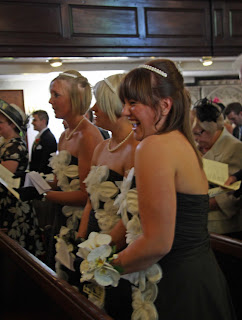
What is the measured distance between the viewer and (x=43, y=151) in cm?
552

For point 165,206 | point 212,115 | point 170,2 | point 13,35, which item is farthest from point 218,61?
point 165,206

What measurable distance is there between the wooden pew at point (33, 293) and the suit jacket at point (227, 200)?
5.19 ft

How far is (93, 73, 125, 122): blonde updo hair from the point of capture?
2.29m

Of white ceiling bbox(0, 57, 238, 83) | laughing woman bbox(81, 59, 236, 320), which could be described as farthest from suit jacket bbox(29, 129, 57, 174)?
laughing woman bbox(81, 59, 236, 320)

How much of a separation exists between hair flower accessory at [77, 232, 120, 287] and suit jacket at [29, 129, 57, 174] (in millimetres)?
3652

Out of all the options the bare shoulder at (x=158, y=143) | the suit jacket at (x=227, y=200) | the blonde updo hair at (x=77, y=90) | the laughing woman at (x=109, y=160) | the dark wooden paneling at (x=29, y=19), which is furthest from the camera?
the dark wooden paneling at (x=29, y=19)

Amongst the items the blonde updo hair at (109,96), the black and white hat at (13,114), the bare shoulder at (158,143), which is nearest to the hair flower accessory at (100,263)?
the bare shoulder at (158,143)

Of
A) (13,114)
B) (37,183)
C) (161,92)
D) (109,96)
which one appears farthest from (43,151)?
(161,92)

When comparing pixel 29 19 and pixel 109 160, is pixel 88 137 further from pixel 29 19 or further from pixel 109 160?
pixel 29 19

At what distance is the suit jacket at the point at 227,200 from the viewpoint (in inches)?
136

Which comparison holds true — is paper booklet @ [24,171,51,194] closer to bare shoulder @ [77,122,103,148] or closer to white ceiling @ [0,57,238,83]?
bare shoulder @ [77,122,103,148]

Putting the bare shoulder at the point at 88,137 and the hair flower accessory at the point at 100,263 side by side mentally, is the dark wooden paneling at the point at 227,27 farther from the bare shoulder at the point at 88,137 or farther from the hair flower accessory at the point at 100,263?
the hair flower accessory at the point at 100,263

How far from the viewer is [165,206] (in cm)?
151

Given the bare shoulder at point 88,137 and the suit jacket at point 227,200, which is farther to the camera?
the suit jacket at point 227,200
